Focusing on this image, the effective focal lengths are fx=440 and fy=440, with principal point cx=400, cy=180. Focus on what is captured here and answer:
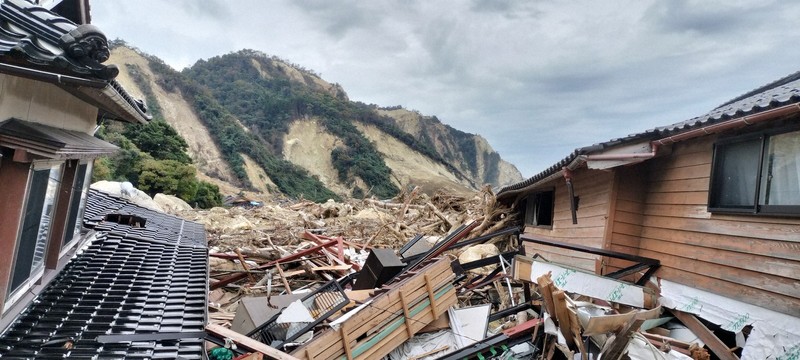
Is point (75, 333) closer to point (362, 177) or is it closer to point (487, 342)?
point (487, 342)

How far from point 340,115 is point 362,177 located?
44.5ft

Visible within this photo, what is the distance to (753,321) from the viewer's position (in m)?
4.48

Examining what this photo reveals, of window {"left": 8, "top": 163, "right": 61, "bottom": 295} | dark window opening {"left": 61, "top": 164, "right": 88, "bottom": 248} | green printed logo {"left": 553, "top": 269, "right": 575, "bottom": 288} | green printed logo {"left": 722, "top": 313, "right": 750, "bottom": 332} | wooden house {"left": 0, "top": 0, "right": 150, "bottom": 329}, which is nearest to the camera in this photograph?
wooden house {"left": 0, "top": 0, "right": 150, "bottom": 329}

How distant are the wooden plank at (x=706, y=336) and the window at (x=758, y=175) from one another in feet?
4.38

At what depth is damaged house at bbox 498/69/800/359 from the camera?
4.25m

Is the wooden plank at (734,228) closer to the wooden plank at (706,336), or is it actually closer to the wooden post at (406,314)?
the wooden plank at (706,336)

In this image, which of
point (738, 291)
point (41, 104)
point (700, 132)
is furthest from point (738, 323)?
point (41, 104)

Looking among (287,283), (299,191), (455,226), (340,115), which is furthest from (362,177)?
(287,283)

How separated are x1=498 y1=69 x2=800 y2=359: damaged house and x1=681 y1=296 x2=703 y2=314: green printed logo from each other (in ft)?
0.04

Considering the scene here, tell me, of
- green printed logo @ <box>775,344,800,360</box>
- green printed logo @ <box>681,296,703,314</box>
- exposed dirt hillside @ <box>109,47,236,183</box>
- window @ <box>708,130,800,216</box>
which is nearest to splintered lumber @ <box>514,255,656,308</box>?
green printed logo @ <box>681,296,703,314</box>

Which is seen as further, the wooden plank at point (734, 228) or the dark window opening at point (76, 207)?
the dark window opening at point (76, 207)

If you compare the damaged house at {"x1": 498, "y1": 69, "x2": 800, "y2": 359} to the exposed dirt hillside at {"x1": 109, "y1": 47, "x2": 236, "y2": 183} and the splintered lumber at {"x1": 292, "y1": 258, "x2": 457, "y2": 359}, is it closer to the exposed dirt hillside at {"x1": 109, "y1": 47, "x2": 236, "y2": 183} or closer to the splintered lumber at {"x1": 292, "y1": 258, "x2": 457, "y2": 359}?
the splintered lumber at {"x1": 292, "y1": 258, "x2": 457, "y2": 359}

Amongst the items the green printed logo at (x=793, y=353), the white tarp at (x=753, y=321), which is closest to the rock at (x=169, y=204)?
the white tarp at (x=753, y=321)

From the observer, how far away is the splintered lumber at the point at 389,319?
5.75m
